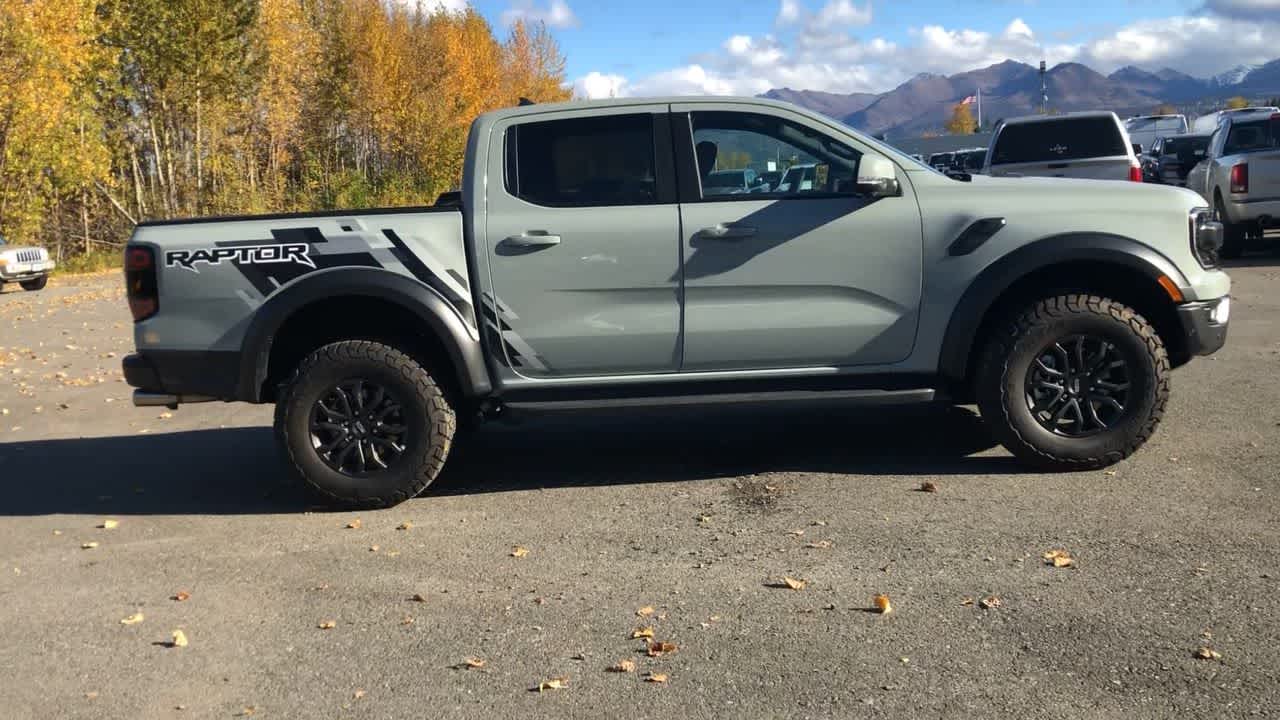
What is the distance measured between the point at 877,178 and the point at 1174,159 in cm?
2267

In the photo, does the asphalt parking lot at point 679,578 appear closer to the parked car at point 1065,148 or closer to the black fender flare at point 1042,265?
the black fender flare at point 1042,265

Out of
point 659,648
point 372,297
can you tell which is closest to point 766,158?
point 372,297

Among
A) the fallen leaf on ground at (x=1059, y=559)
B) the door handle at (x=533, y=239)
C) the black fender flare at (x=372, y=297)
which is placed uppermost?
the door handle at (x=533, y=239)

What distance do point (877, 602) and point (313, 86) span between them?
133ft

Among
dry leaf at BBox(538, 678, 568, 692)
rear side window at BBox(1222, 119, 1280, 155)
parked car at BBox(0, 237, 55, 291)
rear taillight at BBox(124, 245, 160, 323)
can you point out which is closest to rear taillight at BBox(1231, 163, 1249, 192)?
rear side window at BBox(1222, 119, 1280, 155)

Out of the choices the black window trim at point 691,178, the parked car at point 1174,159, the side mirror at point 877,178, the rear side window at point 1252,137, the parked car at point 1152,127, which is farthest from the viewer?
the parked car at point 1152,127

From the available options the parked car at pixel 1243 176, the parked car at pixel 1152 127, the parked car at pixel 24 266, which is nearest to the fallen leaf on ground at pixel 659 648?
the parked car at pixel 1243 176

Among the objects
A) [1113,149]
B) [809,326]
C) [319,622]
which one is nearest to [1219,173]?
[1113,149]

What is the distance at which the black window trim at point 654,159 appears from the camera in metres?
5.78

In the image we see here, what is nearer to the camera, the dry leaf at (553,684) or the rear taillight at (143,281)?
the dry leaf at (553,684)

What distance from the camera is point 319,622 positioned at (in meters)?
4.37

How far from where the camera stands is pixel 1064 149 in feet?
44.4

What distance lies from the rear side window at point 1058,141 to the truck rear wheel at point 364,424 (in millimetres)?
9679

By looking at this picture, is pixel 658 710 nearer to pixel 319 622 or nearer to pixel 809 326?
pixel 319 622
